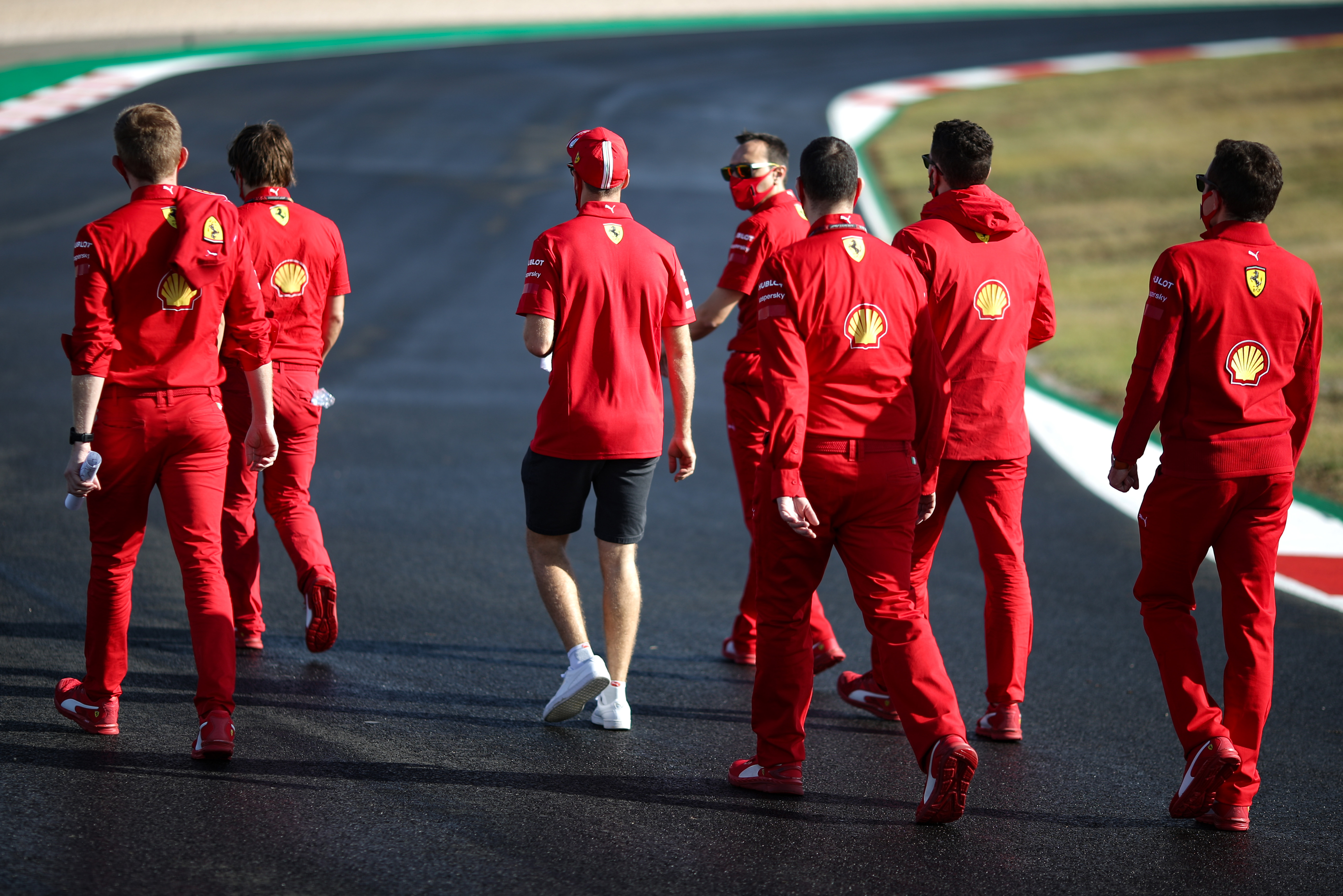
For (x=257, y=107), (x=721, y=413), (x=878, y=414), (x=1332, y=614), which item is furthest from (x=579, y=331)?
(x=257, y=107)

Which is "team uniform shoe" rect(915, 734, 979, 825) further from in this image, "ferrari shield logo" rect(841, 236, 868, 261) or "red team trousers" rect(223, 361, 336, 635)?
"red team trousers" rect(223, 361, 336, 635)

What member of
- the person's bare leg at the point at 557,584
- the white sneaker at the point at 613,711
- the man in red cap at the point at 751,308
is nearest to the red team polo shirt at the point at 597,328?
the person's bare leg at the point at 557,584

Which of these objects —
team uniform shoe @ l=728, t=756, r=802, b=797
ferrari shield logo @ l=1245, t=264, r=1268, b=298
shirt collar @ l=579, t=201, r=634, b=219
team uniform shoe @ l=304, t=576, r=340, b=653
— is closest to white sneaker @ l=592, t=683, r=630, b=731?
team uniform shoe @ l=728, t=756, r=802, b=797

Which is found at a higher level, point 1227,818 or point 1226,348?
point 1226,348

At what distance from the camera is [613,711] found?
496 centimetres

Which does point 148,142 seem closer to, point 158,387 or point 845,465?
point 158,387

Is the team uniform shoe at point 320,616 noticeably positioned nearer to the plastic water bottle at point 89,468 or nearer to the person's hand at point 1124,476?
the plastic water bottle at point 89,468

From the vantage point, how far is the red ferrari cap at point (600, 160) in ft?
15.8

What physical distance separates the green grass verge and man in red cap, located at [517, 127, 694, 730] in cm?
522

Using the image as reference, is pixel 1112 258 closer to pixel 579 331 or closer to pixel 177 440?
pixel 579 331

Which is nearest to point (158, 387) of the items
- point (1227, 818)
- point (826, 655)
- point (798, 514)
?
point (798, 514)

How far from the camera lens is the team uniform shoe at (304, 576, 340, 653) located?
536 cm

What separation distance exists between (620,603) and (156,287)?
6.57ft

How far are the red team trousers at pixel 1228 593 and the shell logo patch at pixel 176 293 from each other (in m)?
3.30
